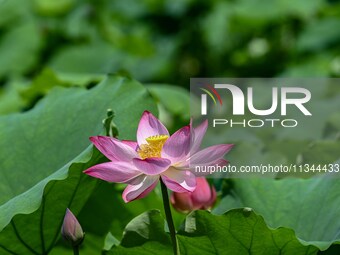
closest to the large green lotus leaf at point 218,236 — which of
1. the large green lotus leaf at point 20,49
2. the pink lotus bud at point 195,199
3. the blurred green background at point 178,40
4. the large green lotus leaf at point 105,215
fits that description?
the pink lotus bud at point 195,199

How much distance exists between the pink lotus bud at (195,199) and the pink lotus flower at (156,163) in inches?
9.6

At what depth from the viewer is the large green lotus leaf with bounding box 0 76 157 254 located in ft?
3.74

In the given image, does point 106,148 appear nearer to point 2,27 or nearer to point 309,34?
point 309,34

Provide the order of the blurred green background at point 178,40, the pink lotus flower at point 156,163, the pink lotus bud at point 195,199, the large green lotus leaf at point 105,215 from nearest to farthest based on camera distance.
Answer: the pink lotus flower at point 156,163, the pink lotus bud at point 195,199, the large green lotus leaf at point 105,215, the blurred green background at point 178,40

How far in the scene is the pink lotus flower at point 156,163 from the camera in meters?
1.01

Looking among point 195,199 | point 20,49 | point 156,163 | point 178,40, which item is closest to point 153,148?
point 156,163

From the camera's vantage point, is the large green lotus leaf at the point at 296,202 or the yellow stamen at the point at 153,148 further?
the large green lotus leaf at the point at 296,202

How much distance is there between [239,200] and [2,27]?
105 inches

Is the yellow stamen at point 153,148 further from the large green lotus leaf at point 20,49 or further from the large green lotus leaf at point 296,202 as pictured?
the large green lotus leaf at point 20,49

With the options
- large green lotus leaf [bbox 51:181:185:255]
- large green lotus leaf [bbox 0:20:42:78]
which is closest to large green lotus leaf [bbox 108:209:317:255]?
large green lotus leaf [bbox 51:181:185:255]

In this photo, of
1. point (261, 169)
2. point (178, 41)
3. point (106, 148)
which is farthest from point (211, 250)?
point (178, 41)

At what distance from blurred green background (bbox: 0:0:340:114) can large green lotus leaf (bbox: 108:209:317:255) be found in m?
2.28

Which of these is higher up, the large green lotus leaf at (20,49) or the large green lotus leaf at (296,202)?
the large green lotus leaf at (296,202)

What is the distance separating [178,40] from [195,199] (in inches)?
103
